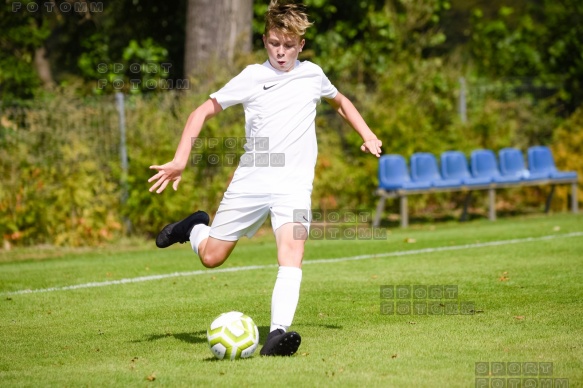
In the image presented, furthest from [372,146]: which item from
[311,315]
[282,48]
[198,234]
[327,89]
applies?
[311,315]

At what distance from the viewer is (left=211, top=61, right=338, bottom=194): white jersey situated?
650 cm

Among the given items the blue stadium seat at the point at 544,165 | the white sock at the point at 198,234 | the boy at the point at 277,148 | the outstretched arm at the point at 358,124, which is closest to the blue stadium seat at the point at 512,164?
the blue stadium seat at the point at 544,165

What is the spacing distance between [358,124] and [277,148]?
0.82 meters

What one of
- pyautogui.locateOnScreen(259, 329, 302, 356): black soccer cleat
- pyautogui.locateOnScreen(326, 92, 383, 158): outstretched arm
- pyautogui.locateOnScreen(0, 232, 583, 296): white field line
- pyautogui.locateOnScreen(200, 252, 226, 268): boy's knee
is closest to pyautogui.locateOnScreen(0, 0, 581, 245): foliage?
pyautogui.locateOnScreen(0, 232, 583, 296): white field line

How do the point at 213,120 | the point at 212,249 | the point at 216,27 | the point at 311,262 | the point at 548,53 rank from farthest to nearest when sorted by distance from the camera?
the point at 548,53, the point at 216,27, the point at 213,120, the point at 311,262, the point at 212,249

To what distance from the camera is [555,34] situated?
78.6 feet

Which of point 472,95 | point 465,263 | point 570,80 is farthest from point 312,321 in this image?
point 570,80

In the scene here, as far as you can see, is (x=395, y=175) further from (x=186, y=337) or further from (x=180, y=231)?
(x=186, y=337)

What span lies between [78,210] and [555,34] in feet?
47.3

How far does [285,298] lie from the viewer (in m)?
6.24

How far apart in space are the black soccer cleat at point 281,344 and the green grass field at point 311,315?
0.08 metres

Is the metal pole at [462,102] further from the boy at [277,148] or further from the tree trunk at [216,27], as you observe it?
the boy at [277,148]

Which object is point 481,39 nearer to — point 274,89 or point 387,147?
point 387,147

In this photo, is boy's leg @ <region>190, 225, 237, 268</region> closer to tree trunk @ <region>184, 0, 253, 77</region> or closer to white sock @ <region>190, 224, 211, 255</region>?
white sock @ <region>190, 224, 211, 255</region>
